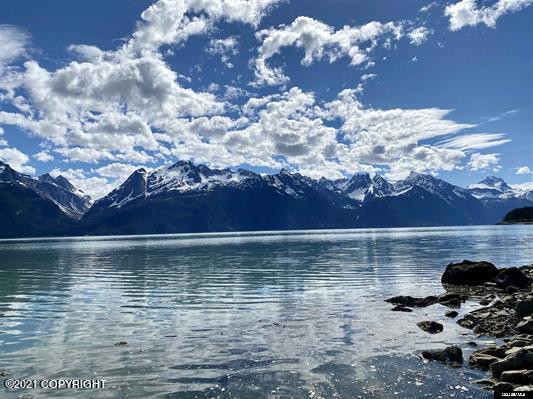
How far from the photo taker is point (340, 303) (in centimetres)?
3616

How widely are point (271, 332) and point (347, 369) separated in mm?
7754

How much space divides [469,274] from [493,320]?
22.3 m

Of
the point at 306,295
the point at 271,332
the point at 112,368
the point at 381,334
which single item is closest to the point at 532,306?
the point at 381,334

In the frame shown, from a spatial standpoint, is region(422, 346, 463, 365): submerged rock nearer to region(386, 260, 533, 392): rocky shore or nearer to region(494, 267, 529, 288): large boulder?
region(386, 260, 533, 392): rocky shore

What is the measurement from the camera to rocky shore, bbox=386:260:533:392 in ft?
56.5

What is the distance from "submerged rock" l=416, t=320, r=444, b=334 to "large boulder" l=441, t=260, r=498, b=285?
22831mm

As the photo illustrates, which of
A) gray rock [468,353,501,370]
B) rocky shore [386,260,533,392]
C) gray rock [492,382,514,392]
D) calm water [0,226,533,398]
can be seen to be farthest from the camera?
gray rock [468,353,501,370]

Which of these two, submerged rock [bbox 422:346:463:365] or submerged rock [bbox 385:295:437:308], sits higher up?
submerged rock [bbox 422:346:463:365]

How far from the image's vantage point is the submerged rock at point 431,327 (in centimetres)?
2595

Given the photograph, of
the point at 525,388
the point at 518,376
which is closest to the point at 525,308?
the point at 518,376

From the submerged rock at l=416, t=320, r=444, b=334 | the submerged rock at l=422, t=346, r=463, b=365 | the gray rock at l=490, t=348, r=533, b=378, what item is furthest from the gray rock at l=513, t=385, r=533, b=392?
the submerged rock at l=416, t=320, r=444, b=334

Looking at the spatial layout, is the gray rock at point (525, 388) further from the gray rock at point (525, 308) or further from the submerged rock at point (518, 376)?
the gray rock at point (525, 308)

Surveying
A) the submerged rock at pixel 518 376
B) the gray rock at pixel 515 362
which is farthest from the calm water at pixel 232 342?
the submerged rock at pixel 518 376

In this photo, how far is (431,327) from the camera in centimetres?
2630
